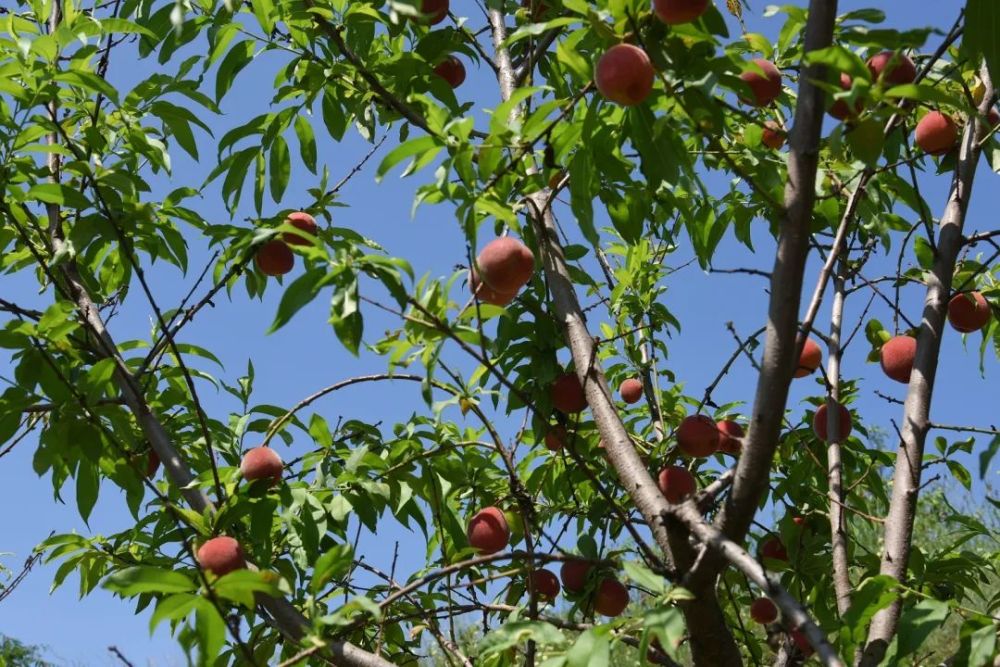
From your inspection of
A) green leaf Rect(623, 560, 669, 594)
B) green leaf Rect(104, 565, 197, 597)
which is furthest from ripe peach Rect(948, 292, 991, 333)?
green leaf Rect(104, 565, 197, 597)

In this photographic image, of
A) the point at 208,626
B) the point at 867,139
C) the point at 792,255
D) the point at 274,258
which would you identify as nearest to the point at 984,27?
the point at 867,139

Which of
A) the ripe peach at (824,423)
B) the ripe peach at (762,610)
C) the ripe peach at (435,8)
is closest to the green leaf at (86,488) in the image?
the ripe peach at (435,8)

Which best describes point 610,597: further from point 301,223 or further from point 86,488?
point 86,488

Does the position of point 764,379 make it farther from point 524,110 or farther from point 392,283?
point 524,110

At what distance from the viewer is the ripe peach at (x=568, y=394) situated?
2.15m

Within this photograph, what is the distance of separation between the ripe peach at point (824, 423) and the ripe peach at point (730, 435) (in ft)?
0.59

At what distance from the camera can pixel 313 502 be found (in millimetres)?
2029

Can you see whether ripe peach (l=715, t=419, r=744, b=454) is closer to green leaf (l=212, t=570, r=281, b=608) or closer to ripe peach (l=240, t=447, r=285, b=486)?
ripe peach (l=240, t=447, r=285, b=486)

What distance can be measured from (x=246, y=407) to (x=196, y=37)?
89 cm

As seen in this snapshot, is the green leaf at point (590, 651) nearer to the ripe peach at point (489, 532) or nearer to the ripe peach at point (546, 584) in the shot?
the ripe peach at point (489, 532)

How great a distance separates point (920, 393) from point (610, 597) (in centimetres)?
79

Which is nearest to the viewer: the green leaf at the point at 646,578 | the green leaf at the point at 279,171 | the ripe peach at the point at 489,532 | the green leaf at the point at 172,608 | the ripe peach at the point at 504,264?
the green leaf at the point at 172,608

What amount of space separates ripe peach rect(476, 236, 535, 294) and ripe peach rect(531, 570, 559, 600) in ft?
2.60

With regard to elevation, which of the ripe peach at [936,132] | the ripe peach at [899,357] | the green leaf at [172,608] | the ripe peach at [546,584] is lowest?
the green leaf at [172,608]
